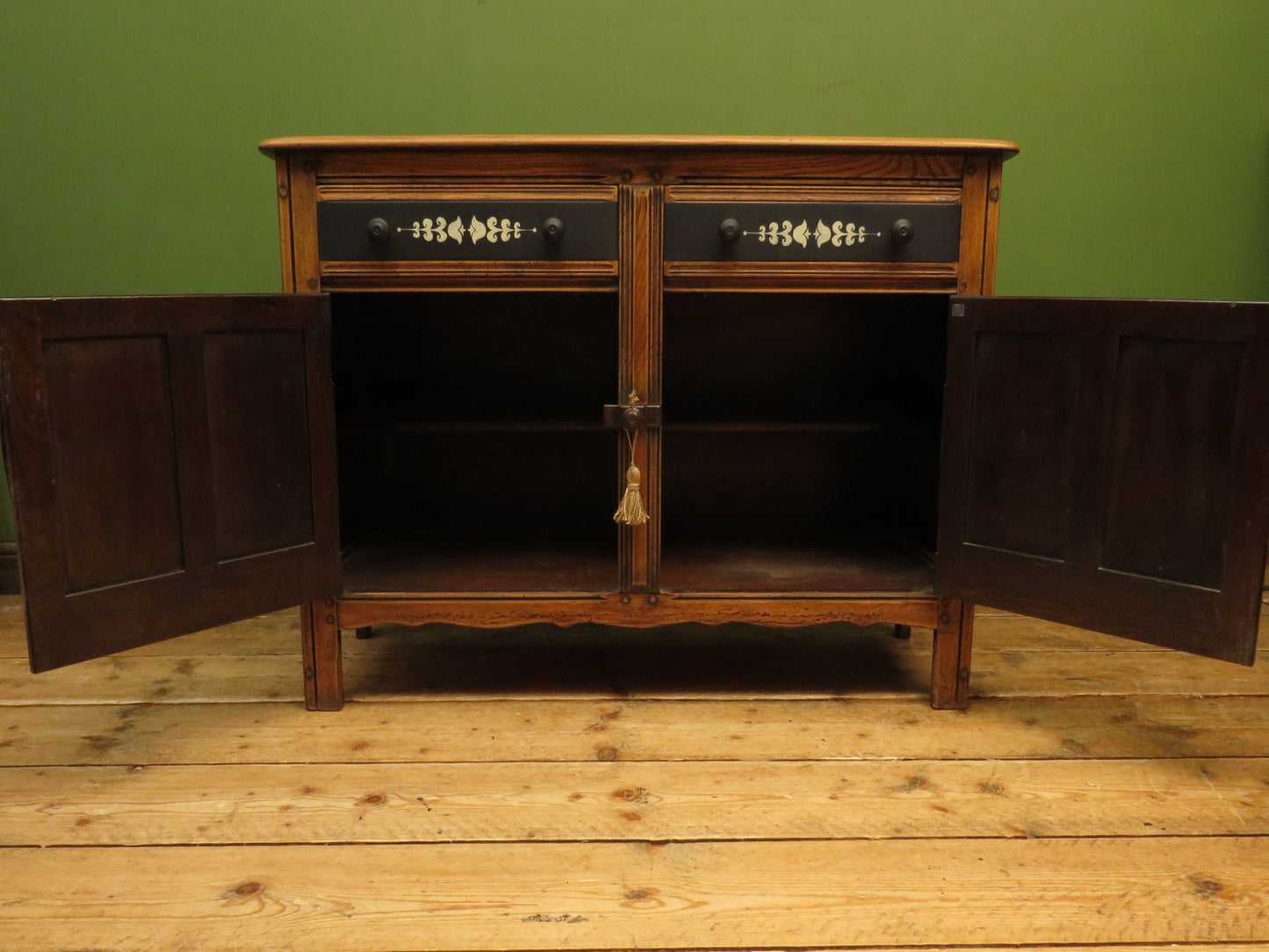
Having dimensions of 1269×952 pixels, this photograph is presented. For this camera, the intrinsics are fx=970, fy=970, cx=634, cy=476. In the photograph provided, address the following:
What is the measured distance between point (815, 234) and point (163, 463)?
1.13 metres

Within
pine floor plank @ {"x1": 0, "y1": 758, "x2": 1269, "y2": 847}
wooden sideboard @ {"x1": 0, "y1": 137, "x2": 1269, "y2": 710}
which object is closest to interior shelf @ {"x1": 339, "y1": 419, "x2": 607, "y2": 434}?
wooden sideboard @ {"x1": 0, "y1": 137, "x2": 1269, "y2": 710}

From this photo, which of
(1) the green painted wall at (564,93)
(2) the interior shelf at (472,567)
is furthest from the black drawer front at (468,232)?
(1) the green painted wall at (564,93)

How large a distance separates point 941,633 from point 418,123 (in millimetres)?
1630

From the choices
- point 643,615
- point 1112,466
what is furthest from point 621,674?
point 1112,466

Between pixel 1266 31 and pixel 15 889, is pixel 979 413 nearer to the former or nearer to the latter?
pixel 1266 31

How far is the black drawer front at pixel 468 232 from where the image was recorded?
65.4 inches

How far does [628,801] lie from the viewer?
1.45 metres

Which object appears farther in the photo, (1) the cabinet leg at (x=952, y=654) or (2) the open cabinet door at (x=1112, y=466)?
(1) the cabinet leg at (x=952, y=654)

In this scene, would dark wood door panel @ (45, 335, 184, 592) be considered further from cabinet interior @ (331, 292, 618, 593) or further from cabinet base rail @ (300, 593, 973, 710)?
cabinet interior @ (331, 292, 618, 593)

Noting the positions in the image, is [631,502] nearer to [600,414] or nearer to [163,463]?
[600,414]

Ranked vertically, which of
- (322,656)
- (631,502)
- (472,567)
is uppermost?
(631,502)

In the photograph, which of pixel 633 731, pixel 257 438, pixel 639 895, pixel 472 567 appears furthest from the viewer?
pixel 472 567

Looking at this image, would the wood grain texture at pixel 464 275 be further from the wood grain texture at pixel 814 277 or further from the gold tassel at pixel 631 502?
the gold tassel at pixel 631 502

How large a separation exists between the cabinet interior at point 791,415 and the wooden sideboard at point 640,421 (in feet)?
0.26
